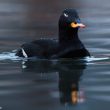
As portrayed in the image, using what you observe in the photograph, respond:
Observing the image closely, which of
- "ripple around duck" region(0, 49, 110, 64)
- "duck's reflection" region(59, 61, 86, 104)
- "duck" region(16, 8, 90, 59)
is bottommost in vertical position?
"duck's reflection" region(59, 61, 86, 104)

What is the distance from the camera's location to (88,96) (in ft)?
33.4

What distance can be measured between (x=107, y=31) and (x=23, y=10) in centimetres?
618

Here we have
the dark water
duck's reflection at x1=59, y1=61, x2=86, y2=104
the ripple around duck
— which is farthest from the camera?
the ripple around duck

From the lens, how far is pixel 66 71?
1277cm

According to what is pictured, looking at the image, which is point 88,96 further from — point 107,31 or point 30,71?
point 107,31

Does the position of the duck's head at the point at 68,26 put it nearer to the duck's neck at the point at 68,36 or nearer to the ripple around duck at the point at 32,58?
the duck's neck at the point at 68,36

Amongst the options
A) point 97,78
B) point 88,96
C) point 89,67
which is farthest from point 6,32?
point 88,96

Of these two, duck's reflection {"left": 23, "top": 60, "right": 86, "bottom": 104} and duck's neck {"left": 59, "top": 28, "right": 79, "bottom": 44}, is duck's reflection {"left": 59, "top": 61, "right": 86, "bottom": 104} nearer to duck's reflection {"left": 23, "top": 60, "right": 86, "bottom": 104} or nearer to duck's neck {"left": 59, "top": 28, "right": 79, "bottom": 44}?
duck's reflection {"left": 23, "top": 60, "right": 86, "bottom": 104}

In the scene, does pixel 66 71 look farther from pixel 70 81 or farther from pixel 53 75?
pixel 70 81

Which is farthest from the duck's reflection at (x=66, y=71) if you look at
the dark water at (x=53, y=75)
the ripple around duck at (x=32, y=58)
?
the ripple around duck at (x=32, y=58)

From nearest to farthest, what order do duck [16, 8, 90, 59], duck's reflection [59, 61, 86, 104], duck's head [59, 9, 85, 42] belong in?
duck's reflection [59, 61, 86, 104] < duck [16, 8, 90, 59] < duck's head [59, 9, 85, 42]

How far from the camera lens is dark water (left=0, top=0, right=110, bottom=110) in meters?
9.76

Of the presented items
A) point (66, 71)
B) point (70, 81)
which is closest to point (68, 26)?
point (66, 71)

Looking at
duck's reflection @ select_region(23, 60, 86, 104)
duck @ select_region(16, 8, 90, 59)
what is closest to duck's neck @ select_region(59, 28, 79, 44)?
duck @ select_region(16, 8, 90, 59)
